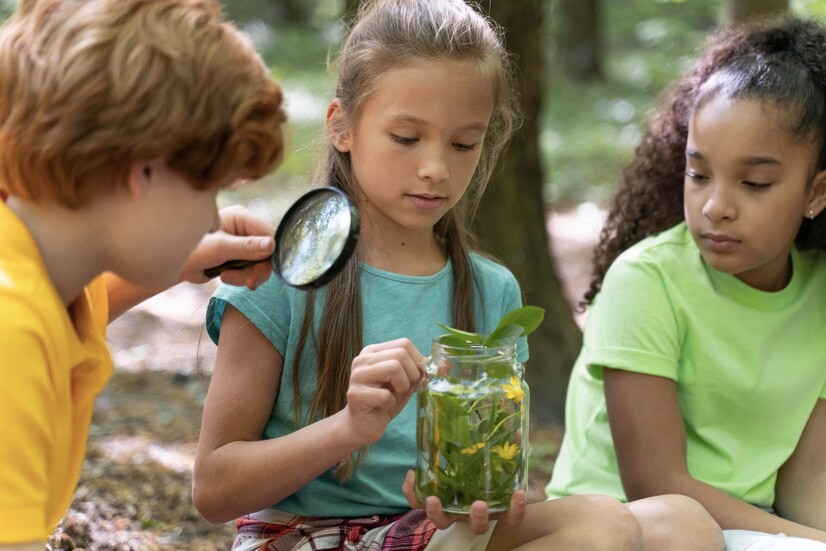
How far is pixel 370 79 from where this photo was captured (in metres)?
2.82

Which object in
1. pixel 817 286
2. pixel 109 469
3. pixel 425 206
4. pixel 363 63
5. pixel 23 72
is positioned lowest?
pixel 109 469

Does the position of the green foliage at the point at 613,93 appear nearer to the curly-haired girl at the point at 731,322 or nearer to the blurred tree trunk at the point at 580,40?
the blurred tree trunk at the point at 580,40

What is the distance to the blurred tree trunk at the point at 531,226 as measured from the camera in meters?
4.96

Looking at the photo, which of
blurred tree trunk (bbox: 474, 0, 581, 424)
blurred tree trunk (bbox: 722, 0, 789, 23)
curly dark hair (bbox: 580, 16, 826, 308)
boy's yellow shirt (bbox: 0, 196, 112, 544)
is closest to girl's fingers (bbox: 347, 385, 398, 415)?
boy's yellow shirt (bbox: 0, 196, 112, 544)

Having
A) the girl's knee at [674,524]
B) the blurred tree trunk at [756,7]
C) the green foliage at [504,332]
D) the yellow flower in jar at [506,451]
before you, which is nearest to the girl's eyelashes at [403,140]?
the green foliage at [504,332]

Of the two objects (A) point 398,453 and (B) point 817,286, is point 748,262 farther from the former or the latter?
(A) point 398,453

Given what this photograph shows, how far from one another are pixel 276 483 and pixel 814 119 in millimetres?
1900

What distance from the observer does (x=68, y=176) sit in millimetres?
1946

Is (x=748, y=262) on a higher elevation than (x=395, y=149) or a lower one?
lower

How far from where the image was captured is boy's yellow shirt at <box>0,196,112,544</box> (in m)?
1.83

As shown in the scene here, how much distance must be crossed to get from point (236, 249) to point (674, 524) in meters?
1.32

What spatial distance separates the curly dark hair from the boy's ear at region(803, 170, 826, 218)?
0.04 m

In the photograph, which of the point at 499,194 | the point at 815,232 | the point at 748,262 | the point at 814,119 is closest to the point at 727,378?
the point at 748,262

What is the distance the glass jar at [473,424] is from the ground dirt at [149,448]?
798 millimetres
